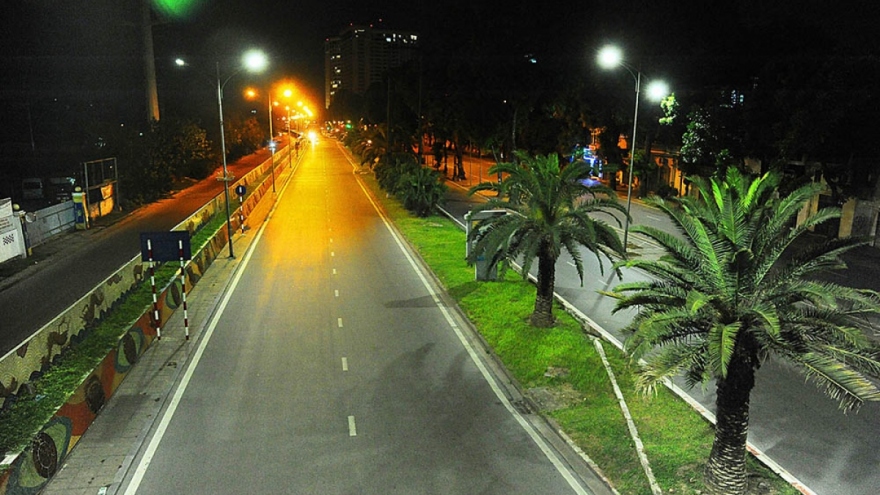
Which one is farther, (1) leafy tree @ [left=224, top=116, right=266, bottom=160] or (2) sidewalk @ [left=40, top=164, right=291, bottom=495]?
(1) leafy tree @ [left=224, top=116, right=266, bottom=160]

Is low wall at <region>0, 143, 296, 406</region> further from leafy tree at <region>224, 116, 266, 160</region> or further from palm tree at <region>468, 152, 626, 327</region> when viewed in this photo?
leafy tree at <region>224, 116, 266, 160</region>

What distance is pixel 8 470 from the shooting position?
29.2 feet

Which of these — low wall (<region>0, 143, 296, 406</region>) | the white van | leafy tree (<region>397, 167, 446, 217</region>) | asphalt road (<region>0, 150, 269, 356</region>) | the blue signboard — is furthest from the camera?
the white van

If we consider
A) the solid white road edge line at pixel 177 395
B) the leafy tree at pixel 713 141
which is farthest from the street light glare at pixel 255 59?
the leafy tree at pixel 713 141

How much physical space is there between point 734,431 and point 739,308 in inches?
76.3

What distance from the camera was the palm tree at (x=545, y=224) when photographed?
54.1 feet

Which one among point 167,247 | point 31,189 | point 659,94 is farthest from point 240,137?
point 167,247

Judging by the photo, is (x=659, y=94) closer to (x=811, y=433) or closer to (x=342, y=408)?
(x=811, y=433)

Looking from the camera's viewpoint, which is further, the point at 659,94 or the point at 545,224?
the point at 659,94

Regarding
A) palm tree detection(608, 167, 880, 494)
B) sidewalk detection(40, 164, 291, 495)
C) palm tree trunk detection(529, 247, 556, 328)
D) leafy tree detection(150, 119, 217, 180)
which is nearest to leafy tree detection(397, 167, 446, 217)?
leafy tree detection(150, 119, 217, 180)

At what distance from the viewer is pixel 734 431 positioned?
930cm

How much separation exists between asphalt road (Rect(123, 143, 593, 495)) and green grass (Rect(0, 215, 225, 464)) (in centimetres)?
241

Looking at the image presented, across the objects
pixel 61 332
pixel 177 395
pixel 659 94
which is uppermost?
pixel 659 94

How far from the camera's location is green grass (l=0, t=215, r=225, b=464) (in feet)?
38.2
